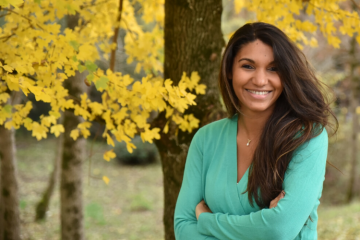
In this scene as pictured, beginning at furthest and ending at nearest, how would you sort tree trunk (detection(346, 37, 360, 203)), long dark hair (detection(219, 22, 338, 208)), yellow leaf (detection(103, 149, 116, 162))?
tree trunk (detection(346, 37, 360, 203))
yellow leaf (detection(103, 149, 116, 162))
long dark hair (detection(219, 22, 338, 208))

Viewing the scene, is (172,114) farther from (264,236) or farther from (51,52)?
(264,236)

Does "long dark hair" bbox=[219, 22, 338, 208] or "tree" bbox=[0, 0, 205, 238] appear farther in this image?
"tree" bbox=[0, 0, 205, 238]

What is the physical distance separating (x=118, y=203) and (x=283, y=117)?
7696 millimetres

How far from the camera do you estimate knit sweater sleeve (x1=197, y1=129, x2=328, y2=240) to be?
1.50 meters

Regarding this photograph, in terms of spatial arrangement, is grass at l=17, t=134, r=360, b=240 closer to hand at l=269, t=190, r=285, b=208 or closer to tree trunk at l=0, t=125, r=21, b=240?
tree trunk at l=0, t=125, r=21, b=240

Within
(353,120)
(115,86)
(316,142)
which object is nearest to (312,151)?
(316,142)

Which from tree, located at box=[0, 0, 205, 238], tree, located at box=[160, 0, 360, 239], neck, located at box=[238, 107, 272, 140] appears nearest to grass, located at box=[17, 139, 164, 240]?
tree, located at box=[160, 0, 360, 239]

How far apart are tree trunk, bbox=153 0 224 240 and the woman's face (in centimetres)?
80

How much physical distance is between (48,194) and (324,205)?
23.9ft

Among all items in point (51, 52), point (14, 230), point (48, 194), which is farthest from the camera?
point (48, 194)

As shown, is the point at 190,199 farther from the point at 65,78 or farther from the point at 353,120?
the point at 353,120

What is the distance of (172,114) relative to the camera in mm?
2449

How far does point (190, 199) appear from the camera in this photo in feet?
5.92

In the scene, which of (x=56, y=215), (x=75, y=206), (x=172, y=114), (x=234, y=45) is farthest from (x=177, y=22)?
Answer: (x=56, y=215)
